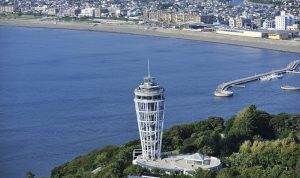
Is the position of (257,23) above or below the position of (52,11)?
below

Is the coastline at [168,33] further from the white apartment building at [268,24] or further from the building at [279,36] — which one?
the white apartment building at [268,24]

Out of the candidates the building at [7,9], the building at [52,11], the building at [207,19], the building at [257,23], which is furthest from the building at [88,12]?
the building at [257,23]

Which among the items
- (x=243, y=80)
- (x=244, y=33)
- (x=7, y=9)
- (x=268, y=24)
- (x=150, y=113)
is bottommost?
(x=243, y=80)

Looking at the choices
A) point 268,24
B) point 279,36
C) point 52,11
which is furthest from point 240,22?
point 52,11

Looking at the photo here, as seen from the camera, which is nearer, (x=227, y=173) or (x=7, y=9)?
(x=227, y=173)

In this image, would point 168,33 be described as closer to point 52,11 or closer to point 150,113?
point 52,11

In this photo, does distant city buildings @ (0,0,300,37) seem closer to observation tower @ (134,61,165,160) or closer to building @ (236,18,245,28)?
building @ (236,18,245,28)
